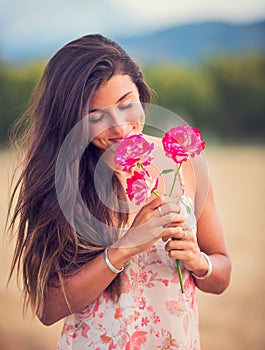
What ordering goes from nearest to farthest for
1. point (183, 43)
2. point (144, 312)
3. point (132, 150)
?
point (132, 150), point (144, 312), point (183, 43)

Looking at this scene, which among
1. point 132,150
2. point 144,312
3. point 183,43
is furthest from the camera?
point 183,43

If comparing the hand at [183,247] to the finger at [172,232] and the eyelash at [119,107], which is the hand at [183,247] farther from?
the eyelash at [119,107]

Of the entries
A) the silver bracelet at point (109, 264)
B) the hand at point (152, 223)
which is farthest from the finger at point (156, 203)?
the silver bracelet at point (109, 264)

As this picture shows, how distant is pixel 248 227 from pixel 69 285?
1.53 meters

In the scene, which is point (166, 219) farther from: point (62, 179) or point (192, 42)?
point (192, 42)

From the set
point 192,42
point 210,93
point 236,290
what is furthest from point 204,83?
point 236,290

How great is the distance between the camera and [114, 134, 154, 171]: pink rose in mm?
907

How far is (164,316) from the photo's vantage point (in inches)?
40.1

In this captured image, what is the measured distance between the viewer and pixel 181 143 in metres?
0.93

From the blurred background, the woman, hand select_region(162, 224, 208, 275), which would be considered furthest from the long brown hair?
the blurred background

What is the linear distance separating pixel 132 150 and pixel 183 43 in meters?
1.55

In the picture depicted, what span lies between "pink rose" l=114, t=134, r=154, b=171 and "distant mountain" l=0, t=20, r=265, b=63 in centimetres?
141

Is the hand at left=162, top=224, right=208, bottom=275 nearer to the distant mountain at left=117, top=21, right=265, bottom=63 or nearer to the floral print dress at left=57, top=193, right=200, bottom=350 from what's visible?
the floral print dress at left=57, top=193, right=200, bottom=350

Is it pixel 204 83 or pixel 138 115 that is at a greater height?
pixel 138 115
